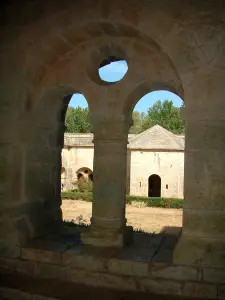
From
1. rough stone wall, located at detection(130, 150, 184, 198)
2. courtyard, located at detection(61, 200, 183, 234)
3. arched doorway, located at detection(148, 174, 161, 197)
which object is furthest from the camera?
arched doorway, located at detection(148, 174, 161, 197)

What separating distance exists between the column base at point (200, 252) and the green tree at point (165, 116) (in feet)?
108

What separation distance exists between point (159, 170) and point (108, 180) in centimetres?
1753

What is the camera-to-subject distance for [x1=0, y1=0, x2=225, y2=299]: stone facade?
261 cm

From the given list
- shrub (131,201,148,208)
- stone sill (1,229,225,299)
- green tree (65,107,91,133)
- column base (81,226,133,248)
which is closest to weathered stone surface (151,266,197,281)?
stone sill (1,229,225,299)

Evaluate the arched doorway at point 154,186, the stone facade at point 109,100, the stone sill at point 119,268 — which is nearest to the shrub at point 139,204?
the arched doorway at point 154,186

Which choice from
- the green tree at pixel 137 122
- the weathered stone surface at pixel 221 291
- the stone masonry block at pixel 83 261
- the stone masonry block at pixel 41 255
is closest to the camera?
the weathered stone surface at pixel 221 291

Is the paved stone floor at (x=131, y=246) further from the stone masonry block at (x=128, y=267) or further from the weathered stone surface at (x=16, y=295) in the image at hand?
the weathered stone surface at (x=16, y=295)

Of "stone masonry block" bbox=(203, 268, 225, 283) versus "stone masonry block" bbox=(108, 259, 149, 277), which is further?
"stone masonry block" bbox=(108, 259, 149, 277)

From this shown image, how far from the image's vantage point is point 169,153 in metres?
20.3

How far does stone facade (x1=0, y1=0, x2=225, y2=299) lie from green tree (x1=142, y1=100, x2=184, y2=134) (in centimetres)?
3223

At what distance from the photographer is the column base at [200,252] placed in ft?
8.45

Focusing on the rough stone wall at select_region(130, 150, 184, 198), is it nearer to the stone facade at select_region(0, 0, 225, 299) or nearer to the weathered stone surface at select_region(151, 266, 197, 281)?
the stone facade at select_region(0, 0, 225, 299)

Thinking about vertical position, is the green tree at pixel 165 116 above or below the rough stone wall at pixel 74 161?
above

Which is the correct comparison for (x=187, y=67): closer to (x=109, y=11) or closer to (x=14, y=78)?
(x=109, y=11)
